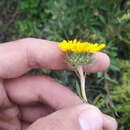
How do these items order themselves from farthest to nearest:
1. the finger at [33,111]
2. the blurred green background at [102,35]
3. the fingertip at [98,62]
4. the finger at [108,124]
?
the blurred green background at [102,35] → the finger at [33,111] → the fingertip at [98,62] → the finger at [108,124]

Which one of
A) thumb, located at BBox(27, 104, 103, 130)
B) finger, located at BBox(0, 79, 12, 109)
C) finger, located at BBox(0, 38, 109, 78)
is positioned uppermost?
finger, located at BBox(0, 38, 109, 78)

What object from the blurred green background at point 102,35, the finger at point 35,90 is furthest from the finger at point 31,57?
the blurred green background at point 102,35

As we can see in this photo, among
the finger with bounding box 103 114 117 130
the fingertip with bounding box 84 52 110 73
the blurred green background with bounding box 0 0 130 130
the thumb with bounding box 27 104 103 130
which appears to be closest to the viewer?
the thumb with bounding box 27 104 103 130

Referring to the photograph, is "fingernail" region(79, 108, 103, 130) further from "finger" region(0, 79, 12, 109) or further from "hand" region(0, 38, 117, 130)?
"finger" region(0, 79, 12, 109)

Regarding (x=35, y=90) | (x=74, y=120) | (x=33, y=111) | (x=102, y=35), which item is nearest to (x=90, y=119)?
(x=74, y=120)

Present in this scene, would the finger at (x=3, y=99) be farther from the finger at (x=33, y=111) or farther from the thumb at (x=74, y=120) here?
the thumb at (x=74, y=120)

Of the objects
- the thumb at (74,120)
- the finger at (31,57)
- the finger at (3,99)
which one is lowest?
the finger at (3,99)

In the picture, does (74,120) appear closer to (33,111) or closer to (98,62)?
(98,62)

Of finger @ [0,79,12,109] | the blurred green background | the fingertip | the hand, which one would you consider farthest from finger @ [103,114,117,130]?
finger @ [0,79,12,109]
